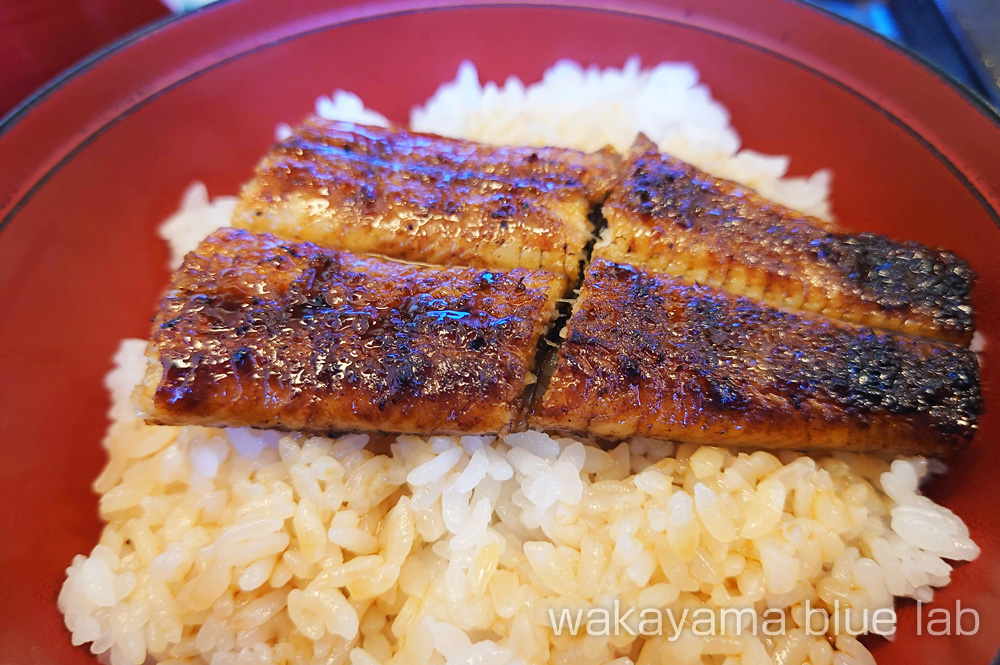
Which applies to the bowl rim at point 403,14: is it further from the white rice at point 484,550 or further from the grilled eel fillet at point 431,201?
the white rice at point 484,550

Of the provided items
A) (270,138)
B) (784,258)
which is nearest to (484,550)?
(784,258)

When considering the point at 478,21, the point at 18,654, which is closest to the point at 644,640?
the point at 18,654

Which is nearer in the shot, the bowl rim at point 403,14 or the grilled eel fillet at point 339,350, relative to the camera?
the grilled eel fillet at point 339,350

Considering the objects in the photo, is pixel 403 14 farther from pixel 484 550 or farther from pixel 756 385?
pixel 484 550

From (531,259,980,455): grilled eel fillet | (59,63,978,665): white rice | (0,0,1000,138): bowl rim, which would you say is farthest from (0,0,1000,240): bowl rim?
(59,63,978,665): white rice

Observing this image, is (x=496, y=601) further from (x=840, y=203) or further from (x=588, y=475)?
(x=840, y=203)

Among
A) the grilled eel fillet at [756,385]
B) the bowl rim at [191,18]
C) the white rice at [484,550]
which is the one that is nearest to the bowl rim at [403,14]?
the bowl rim at [191,18]

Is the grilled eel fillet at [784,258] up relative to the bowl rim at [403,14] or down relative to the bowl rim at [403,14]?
down
